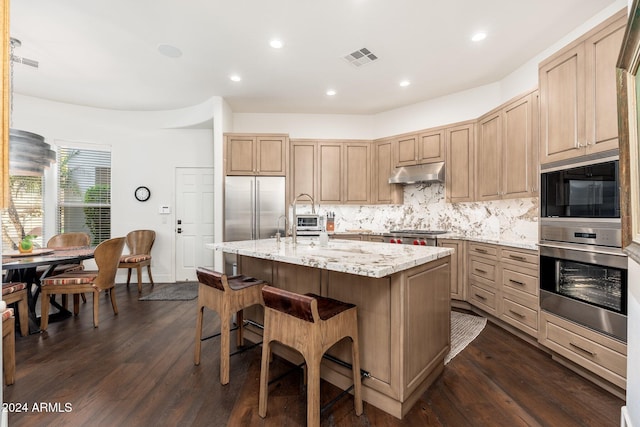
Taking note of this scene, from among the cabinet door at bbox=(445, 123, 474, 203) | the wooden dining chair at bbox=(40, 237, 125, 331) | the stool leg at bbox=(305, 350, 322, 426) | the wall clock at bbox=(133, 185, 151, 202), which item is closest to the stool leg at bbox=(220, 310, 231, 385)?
the stool leg at bbox=(305, 350, 322, 426)

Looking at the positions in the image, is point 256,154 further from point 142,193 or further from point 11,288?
point 11,288

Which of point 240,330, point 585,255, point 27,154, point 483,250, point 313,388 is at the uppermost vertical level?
point 27,154

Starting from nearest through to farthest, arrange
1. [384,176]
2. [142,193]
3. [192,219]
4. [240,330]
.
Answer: [240,330], [384,176], [142,193], [192,219]

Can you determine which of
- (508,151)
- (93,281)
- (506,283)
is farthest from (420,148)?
(93,281)

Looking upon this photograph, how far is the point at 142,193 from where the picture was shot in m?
5.27

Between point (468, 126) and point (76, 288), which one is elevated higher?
point (468, 126)

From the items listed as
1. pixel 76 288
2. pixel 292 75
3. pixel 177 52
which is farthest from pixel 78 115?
pixel 292 75

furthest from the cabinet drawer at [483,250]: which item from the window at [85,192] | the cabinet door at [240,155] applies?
the window at [85,192]

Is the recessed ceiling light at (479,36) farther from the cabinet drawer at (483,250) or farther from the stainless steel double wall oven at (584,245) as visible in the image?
the cabinet drawer at (483,250)

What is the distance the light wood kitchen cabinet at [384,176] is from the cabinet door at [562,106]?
89.3 inches

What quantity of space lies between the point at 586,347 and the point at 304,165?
3.96 metres

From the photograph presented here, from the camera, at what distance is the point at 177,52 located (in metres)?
3.29

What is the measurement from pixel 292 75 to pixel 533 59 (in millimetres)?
2878

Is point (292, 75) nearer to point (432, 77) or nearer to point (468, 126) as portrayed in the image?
point (432, 77)
